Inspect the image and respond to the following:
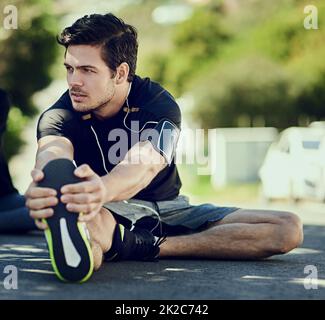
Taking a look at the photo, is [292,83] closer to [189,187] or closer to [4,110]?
[189,187]

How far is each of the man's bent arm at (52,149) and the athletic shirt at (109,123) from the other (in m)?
0.07

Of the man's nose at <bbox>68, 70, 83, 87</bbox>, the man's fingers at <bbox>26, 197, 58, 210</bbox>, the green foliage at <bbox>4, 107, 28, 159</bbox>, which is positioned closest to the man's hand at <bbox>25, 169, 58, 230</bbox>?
the man's fingers at <bbox>26, 197, 58, 210</bbox>

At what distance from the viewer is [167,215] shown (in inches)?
238

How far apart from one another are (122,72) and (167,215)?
1003 mm

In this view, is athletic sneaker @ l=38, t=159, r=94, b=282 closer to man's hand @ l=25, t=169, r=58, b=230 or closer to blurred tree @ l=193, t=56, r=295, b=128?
man's hand @ l=25, t=169, r=58, b=230

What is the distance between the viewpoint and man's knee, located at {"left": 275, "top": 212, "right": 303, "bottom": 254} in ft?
19.7

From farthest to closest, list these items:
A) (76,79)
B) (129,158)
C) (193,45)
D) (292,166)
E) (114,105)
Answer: (193,45), (292,166), (114,105), (76,79), (129,158)

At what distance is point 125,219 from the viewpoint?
5.85 meters

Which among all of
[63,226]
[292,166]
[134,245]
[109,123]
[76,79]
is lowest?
[292,166]

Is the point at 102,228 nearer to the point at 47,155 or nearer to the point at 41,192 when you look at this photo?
the point at 47,155

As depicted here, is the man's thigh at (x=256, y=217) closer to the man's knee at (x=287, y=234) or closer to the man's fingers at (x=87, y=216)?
the man's knee at (x=287, y=234)

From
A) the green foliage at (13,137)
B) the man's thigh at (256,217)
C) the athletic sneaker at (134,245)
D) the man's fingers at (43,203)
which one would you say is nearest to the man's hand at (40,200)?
the man's fingers at (43,203)

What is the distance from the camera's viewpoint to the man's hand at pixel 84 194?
4484 millimetres

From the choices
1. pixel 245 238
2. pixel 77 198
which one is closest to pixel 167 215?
pixel 245 238
